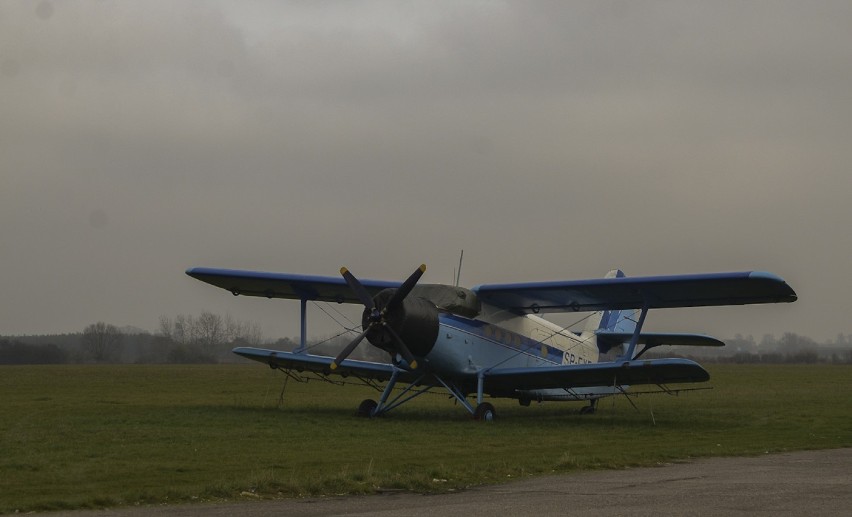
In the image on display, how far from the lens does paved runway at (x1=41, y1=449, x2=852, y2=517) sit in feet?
31.1

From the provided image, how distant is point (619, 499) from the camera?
405 inches

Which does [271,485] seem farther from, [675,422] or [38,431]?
[675,422]

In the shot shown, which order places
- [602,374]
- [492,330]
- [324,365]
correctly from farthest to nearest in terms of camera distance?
[324,365] → [492,330] → [602,374]

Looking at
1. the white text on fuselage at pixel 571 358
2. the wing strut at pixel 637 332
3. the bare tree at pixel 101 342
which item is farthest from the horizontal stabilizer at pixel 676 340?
the bare tree at pixel 101 342

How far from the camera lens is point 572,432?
19141mm

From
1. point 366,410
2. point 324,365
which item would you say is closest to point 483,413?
point 366,410

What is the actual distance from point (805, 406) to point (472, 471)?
17162 millimetres

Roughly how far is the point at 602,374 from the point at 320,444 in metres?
7.66

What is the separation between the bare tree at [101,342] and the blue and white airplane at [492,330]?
88151mm

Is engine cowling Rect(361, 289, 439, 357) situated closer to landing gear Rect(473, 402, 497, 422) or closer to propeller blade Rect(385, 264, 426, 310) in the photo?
propeller blade Rect(385, 264, 426, 310)

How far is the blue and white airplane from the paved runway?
7936mm

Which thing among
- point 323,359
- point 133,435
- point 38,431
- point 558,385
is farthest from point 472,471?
point 323,359

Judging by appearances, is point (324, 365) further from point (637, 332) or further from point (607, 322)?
point (607, 322)

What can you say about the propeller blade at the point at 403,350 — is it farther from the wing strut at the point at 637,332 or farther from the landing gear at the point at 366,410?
the wing strut at the point at 637,332
